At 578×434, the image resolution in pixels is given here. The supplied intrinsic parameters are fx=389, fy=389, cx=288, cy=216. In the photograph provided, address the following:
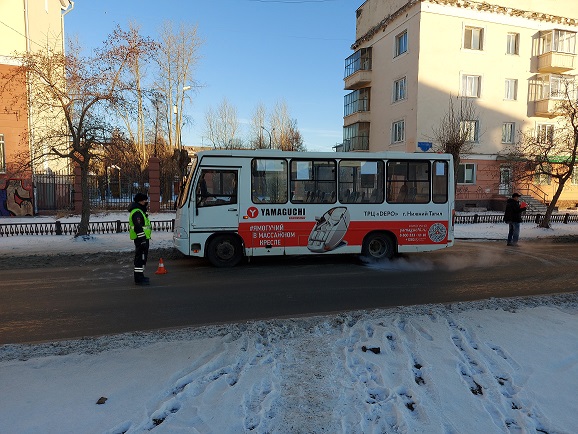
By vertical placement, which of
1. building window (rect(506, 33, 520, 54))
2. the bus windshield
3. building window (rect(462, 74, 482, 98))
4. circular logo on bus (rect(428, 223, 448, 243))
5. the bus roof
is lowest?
circular logo on bus (rect(428, 223, 448, 243))

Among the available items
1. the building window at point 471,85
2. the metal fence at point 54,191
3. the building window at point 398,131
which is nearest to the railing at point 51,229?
the metal fence at point 54,191

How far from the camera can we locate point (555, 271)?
948cm

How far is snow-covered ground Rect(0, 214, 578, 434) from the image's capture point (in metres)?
3.13

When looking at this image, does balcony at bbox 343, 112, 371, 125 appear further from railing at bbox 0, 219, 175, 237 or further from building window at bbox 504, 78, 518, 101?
railing at bbox 0, 219, 175, 237

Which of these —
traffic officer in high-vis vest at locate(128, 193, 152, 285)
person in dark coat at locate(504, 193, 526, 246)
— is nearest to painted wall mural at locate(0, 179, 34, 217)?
traffic officer in high-vis vest at locate(128, 193, 152, 285)

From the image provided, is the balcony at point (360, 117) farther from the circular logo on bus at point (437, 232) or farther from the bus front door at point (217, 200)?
the bus front door at point (217, 200)

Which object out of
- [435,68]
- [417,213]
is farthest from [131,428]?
[435,68]

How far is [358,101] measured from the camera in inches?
1350

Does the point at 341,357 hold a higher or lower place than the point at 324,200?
lower

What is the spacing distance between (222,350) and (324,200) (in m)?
6.08

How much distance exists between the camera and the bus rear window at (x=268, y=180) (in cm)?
963

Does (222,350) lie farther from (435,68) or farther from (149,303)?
(435,68)

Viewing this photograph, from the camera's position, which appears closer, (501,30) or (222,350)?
(222,350)

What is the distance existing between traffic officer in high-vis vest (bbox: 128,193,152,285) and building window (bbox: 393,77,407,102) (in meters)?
25.1
